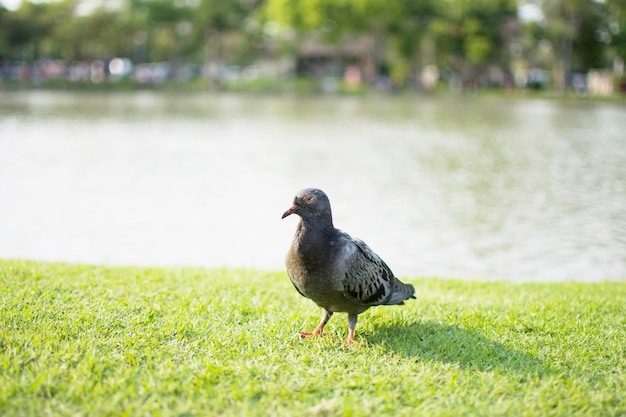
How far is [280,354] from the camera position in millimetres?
3949

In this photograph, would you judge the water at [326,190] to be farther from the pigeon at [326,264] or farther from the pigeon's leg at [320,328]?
the pigeon at [326,264]

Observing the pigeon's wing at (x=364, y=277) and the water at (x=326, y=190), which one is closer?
the pigeon's wing at (x=364, y=277)

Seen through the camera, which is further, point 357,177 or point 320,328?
point 357,177

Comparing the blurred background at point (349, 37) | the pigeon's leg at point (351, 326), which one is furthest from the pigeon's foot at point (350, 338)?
the blurred background at point (349, 37)

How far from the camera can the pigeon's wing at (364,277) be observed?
13.2 feet

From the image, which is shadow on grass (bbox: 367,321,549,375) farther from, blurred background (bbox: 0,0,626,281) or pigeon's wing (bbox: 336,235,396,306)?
blurred background (bbox: 0,0,626,281)

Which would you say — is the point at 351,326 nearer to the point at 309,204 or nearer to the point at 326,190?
the point at 309,204

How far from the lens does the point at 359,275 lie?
4059mm

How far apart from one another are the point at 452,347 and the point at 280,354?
44.2 inches

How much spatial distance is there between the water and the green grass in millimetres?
2551

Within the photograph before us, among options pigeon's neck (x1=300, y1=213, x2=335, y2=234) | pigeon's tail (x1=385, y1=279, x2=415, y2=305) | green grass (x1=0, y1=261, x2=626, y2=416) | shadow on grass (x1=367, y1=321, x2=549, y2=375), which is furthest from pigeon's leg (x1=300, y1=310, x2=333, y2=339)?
pigeon's neck (x1=300, y1=213, x2=335, y2=234)

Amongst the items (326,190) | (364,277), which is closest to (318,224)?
(364,277)

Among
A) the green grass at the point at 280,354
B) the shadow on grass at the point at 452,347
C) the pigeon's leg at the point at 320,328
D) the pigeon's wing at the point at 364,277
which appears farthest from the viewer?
the pigeon's leg at the point at 320,328

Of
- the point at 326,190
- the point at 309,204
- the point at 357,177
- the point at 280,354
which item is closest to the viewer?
the point at 280,354
